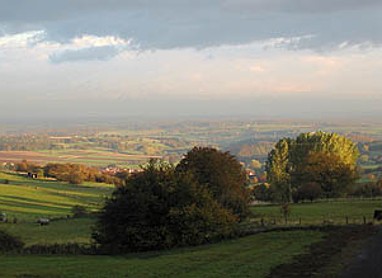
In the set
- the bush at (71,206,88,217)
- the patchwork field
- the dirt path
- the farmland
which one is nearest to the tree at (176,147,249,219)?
the farmland

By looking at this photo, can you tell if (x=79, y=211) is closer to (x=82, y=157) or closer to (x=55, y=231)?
(x=55, y=231)

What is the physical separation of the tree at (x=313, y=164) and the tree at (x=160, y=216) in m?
39.1

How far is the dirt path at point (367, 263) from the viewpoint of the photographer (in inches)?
764

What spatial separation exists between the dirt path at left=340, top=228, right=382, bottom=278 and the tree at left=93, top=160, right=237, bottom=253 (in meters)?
11.9

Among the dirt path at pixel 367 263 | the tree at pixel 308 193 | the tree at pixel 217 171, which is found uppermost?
the tree at pixel 217 171

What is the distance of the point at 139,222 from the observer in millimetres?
36094

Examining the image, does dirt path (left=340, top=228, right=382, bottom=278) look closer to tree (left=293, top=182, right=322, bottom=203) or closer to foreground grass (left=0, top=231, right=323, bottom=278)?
foreground grass (left=0, top=231, right=323, bottom=278)

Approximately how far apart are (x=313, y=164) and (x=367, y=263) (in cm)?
5370

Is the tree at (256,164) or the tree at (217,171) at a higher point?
the tree at (217,171)

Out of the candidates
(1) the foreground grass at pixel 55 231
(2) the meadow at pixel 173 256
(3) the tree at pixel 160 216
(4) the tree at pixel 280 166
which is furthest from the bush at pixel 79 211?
(4) the tree at pixel 280 166

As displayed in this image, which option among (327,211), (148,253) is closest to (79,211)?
(327,211)

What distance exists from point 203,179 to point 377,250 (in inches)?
948

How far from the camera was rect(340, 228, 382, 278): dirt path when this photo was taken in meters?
19.4

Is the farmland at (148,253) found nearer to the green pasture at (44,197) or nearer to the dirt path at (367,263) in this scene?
the green pasture at (44,197)
